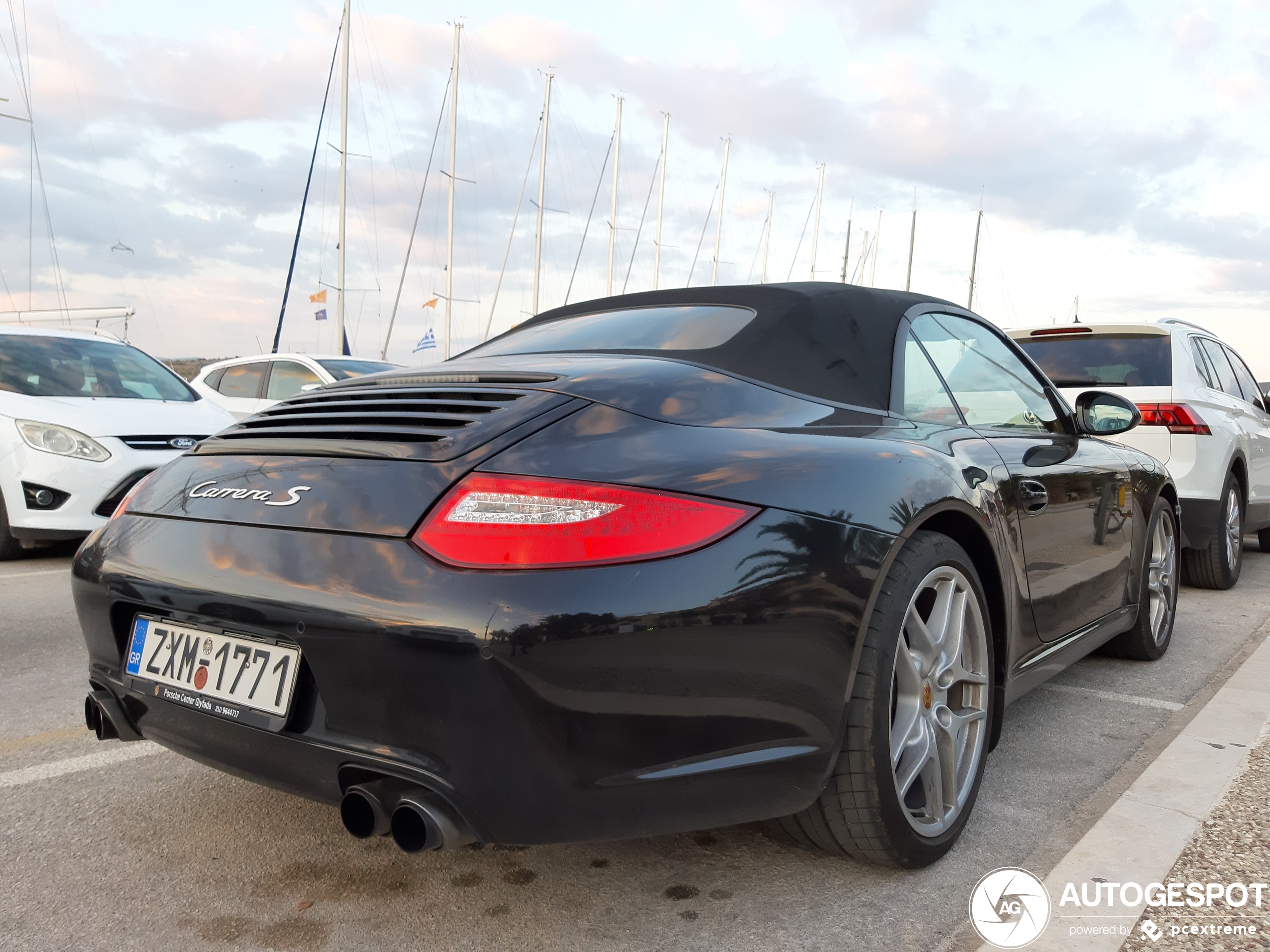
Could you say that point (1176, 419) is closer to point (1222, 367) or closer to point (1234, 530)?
point (1234, 530)

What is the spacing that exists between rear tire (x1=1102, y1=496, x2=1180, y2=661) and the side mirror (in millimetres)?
536

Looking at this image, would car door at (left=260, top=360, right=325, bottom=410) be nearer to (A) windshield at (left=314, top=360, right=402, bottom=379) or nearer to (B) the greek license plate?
(A) windshield at (left=314, top=360, right=402, bottom=379)

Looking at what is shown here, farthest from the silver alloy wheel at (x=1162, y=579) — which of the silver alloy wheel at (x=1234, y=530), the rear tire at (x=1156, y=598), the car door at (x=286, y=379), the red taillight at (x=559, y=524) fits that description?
the car door at (x=286, y=379)

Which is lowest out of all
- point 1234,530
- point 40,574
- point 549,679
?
point 40,574

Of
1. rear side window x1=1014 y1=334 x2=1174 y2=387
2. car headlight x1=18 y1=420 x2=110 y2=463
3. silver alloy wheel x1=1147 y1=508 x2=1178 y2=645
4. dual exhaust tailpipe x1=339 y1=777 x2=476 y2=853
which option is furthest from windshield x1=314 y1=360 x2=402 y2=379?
dual exhaust tailpipe x1=339 y1=777 x2=476 y2=853

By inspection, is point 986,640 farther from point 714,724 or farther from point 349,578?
point 349,578

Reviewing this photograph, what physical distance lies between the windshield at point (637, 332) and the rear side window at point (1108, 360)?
350cm

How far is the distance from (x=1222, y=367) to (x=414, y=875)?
6.17 meters

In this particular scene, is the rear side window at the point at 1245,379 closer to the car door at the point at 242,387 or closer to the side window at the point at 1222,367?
the side window at the point at 1222,367

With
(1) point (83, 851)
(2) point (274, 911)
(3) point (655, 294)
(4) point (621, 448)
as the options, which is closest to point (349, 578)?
(4) point (621, 448)

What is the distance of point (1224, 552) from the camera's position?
5672mm

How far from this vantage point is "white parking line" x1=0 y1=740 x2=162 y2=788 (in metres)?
2.68

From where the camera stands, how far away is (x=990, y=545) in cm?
247

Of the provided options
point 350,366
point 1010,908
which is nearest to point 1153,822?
point 1010,908
